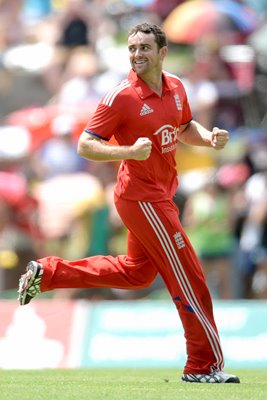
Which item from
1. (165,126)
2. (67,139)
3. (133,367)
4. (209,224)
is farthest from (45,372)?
(67,139)

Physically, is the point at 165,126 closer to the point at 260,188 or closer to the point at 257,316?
the point at 257,316

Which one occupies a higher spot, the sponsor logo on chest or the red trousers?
the sponsor logo on chest

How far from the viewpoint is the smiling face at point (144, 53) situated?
8227 millimetres

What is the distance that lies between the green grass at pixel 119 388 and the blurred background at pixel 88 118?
4007 mm

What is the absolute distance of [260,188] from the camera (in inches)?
540

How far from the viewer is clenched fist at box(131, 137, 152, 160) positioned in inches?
306

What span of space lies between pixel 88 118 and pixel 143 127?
684 centimetres

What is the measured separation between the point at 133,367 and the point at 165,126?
4176mm

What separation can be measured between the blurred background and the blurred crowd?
1 centimetres

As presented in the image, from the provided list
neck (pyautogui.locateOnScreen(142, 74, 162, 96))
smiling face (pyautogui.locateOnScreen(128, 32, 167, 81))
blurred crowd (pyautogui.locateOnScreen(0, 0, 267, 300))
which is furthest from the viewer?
blurred crowd (pyautogui.locateOnScreen(0, 0, 267, 300))

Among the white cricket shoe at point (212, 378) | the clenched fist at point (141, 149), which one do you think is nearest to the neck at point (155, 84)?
the clenched fist at point (141, 149)

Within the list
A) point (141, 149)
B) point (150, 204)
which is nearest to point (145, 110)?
point (141, 149)

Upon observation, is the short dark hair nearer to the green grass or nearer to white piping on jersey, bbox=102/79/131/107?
white piping on jersey, bbox=102/79/131/107

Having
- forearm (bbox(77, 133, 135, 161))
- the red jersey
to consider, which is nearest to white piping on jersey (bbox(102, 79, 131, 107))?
the red jersey
